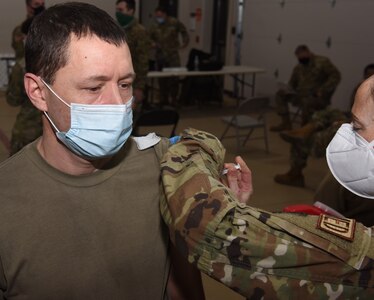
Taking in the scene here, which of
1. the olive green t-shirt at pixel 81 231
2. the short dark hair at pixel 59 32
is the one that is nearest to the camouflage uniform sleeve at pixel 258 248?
the olive green t-shirt at pixel 81 231

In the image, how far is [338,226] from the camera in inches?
35.8

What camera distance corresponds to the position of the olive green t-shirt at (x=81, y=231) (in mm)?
1000

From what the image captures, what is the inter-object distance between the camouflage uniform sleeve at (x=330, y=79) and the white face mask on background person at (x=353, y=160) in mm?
5143

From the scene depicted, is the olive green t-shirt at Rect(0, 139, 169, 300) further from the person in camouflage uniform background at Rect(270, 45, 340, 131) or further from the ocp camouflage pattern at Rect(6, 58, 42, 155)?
the person in camouflage uniform background at Rect(270, 45, 340, 131)

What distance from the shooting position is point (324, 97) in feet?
20.9

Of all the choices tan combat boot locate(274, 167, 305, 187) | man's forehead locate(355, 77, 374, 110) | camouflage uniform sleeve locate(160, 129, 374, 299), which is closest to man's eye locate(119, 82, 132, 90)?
camouflage uniform sleeve locate(160, 129, 374, 299)

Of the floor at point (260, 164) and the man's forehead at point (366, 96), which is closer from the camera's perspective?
the man's forehead at point (366, 96)

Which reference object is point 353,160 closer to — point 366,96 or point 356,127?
point 356,127

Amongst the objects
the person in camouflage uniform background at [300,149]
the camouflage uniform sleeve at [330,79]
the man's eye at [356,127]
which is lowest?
the person in camouflage uniform background at [300,149]

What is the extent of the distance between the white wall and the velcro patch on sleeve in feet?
20.2

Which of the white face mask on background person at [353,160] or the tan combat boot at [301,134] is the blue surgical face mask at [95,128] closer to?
the white face mask on background person at [353,160]

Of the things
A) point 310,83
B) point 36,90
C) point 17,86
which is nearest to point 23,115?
point 17,86

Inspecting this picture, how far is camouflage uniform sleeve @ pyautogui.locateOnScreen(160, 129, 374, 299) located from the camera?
83 cm

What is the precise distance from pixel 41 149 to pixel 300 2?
7.35 meters
